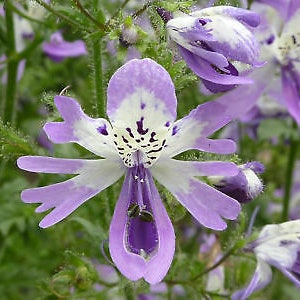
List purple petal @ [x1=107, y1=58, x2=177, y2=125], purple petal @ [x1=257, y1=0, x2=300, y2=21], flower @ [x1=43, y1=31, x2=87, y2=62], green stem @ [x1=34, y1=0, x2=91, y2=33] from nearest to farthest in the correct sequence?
1. purple petal @ [x1=107, y1=58, x2=177, y2=125]
2. green stem @ [x1=34, y1=0, x2=91, y2=33]
3. purple petal @ [x1=257, y1=0, x2=300, y2=21]
4. flower @ [x1=43, y1=31, x2=87, y2=62]

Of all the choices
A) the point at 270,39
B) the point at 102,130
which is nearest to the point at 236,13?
the point at 102,130

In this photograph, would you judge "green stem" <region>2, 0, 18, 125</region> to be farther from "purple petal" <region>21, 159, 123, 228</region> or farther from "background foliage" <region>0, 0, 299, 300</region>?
"purple petal" <region>21, 159, 123, 228</region>

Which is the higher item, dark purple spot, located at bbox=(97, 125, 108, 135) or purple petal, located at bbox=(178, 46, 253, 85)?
purple petal, located at bbox=(178, 46, 253, 85)

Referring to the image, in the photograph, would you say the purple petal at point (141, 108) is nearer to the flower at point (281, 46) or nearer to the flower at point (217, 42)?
the flower at point (217, 42)

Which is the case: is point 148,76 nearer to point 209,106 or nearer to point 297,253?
point 209,106

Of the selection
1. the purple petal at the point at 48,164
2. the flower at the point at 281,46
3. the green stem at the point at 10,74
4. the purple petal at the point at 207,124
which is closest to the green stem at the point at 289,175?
the flower at the point at 281,46

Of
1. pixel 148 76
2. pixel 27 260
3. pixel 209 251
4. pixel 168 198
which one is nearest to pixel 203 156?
pixel 168 198

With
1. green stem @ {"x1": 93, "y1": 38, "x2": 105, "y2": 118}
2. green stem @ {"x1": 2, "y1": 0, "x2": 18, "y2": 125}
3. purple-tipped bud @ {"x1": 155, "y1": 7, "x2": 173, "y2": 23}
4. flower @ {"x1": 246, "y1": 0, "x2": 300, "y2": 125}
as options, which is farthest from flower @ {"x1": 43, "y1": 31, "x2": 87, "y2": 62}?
purple-tipped bud @ {"x1": 155, "y1": 7, "x2": 173, "y2": 23}
